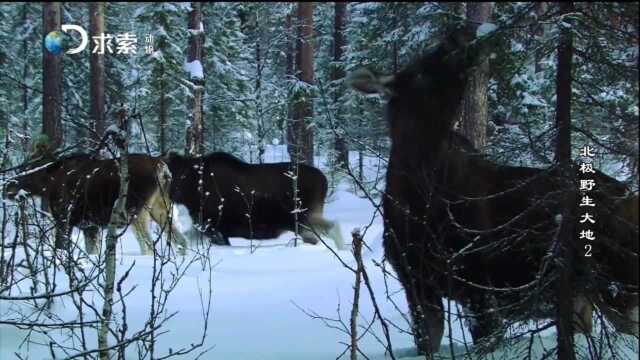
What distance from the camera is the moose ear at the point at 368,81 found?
421cm

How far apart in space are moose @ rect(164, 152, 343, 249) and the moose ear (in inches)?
298

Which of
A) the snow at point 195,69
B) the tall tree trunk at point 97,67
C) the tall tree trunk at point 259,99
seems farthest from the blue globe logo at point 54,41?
the tall tree trunk at point 259,99

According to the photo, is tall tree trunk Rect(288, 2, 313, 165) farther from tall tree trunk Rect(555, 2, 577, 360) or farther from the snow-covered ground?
tall tree trunk Rect(555, 2, 577, 360)

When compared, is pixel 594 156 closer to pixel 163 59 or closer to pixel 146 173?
pixel 146 173

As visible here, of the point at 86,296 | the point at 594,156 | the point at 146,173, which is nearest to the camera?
the point at 594,156

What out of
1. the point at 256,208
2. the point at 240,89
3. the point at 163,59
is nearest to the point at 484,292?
the point at 256,208

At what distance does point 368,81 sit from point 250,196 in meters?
8.10

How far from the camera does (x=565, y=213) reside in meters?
3.30

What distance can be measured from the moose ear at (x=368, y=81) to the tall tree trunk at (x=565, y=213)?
119cm

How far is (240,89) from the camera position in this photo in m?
27.5

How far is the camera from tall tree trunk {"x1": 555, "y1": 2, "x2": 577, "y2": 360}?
10.8ft

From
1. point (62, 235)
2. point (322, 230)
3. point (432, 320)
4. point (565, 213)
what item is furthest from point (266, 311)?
point (322, 230)

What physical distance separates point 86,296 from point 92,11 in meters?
14.0

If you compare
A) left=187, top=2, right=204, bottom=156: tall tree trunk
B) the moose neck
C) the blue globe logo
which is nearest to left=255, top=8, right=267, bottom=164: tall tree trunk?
left=187, top=2, right=204, bottom=156: tall tree trunk
